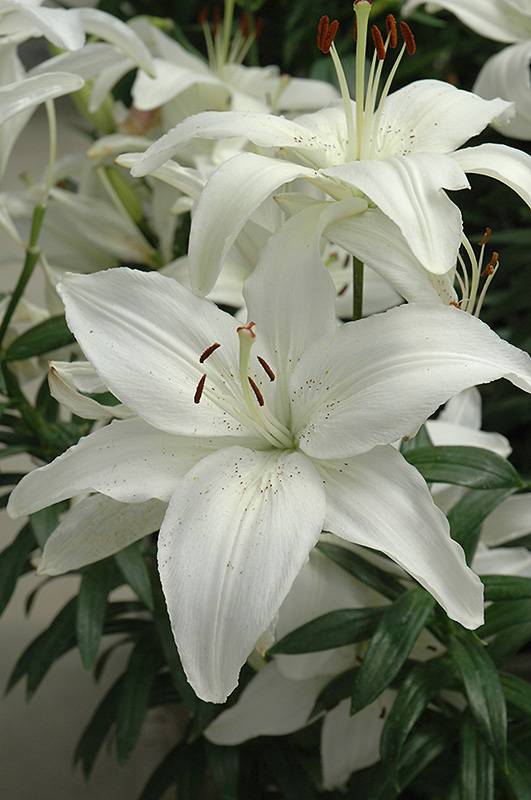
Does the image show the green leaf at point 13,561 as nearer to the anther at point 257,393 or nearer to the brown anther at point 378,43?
the anther at point 257,393

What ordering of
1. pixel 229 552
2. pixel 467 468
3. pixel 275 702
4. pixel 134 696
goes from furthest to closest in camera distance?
pixel 134 696 < pixel 275 702 < pixel 467 468 < pixel 229 552

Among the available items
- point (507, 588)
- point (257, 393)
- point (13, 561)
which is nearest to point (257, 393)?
point (257, 393)

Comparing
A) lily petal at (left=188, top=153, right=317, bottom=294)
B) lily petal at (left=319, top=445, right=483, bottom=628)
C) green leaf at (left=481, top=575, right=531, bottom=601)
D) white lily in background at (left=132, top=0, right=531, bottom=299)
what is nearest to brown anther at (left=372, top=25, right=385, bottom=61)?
white lily in background at (left=132, top=0, right=531, bottom=299)

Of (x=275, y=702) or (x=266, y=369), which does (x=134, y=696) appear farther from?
(x=266, y=369)

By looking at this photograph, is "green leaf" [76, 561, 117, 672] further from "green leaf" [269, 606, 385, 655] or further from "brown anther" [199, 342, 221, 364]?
"brown anther" [199, 342, 221, 364]

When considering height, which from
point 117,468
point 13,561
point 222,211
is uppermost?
point 222,211

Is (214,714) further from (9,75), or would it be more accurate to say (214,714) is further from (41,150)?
(41,150)
